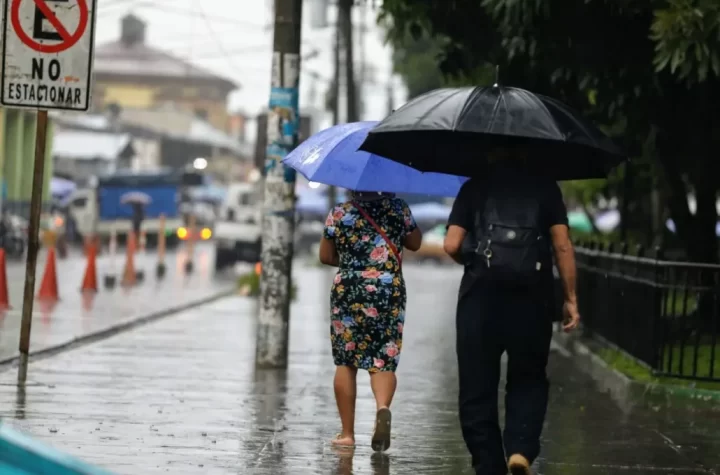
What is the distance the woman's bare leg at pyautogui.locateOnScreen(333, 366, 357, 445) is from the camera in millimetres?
8932

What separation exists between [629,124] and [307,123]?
22.3 meters

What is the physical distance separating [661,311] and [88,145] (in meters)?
64.1

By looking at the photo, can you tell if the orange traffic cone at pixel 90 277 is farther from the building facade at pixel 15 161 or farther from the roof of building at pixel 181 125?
the roof of building at pixel 181 125

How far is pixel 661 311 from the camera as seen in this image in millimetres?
12867

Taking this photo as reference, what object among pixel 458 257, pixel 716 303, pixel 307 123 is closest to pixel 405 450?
pixel 458 257

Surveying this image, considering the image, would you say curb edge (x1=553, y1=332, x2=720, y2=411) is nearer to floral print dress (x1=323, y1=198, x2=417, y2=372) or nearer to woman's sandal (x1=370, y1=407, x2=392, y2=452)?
floral print dress (x1=323, y1=198, x2=417, y2=372)

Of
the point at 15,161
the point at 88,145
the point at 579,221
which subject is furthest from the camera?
the point at 88,145

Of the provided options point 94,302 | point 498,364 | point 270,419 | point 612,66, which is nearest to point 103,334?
point 94,302

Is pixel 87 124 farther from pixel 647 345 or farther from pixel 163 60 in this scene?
pixel 647 345

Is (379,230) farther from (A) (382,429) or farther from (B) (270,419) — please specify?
(B) (270,419)

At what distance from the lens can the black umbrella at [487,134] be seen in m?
7.39

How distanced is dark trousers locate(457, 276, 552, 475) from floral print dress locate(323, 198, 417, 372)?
5.03ft

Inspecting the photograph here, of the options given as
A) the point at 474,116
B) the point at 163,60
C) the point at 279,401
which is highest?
the point at 163,60

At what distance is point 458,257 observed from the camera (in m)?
7.33
